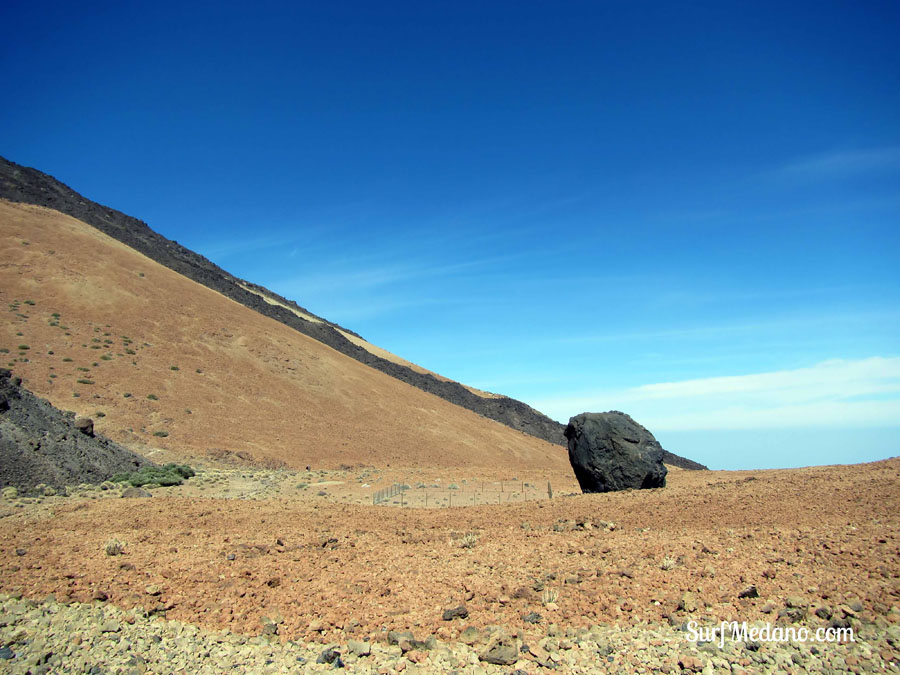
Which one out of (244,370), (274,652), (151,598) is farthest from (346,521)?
(244,370)

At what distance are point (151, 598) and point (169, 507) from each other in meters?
8.08

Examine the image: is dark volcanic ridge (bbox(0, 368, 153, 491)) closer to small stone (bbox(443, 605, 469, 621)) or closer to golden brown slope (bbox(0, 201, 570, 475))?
golden brown slope (bbox(0, 201, 570, 475))

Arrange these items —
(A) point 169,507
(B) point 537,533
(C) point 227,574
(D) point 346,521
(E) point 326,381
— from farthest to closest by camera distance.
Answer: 1. (E) point 326,381
2. (A) point 169,507
3. (D) point 346,521
4. (B) point 537,533
5. (C) point 227,574

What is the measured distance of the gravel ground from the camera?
5828mm

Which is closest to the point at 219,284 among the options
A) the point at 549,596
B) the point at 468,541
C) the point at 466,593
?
the point at 468,541

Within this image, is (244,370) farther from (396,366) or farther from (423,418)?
(396,366)

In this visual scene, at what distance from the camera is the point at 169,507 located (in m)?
15.1

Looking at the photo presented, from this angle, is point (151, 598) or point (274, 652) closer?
point (274, 652)

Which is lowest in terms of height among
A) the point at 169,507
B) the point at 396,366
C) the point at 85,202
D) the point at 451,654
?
the point at 169,507

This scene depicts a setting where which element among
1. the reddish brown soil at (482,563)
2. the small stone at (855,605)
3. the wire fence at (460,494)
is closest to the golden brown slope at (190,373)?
the wire fence at (460,494)

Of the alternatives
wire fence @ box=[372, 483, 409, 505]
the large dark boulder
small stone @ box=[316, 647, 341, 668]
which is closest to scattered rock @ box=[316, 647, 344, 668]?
small stone @ box=[316, 647, 341, 668]

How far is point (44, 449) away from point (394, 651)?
1900 centimetres

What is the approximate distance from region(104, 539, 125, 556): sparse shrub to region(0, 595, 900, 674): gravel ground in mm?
2138

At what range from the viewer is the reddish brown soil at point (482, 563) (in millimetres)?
7227
